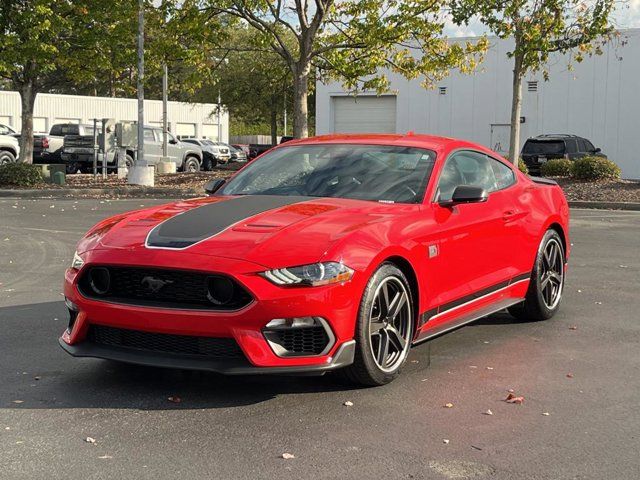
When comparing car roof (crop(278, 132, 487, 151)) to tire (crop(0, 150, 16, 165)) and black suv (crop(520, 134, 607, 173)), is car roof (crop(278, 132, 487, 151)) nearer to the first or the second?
black suv (crop(520, 134, 607, 173))

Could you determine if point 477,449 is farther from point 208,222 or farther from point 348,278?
point 208,222

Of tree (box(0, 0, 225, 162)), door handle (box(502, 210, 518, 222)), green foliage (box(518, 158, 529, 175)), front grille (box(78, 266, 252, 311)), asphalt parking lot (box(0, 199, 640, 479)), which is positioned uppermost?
tree (box(0, 0, 225, 162))

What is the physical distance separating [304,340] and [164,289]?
0.81m

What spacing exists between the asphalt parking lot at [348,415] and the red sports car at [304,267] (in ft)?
0.86

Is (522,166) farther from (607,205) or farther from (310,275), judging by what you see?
(310,275)

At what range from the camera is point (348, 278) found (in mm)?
4789

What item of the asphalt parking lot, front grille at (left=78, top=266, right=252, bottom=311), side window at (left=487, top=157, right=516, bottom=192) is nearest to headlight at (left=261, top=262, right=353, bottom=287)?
front grille at (left=78, top=266, right=252, bottom=311)

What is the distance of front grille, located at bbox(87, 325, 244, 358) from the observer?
15.4ft

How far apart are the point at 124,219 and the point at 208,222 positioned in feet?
2.22

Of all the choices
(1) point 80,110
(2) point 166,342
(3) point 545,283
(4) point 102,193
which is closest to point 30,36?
(4) point 102,193

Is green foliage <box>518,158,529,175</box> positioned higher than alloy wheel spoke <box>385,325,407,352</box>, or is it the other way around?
green foliage <box>518,158,529,175</box>

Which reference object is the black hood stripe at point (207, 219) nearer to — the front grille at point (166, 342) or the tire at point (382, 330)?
the front grille at point (166, 342)

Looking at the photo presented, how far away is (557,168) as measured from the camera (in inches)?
1017

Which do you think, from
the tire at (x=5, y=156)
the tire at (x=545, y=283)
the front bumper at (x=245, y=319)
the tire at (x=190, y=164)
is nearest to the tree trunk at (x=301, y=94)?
the tire at (x=190, y=164)
